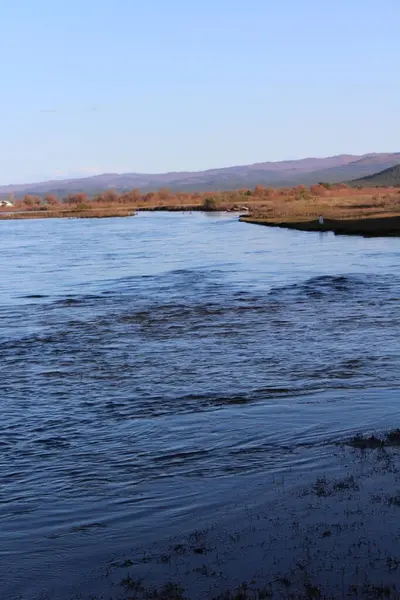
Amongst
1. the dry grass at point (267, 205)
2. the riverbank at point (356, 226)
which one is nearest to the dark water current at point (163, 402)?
the riverbank at point (356, 226)

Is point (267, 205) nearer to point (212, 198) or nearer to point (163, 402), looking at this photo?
point (212, 198)

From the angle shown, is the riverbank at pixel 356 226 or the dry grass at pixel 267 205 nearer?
the riverbank at pixel 356 226

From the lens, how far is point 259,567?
5695 millimetres

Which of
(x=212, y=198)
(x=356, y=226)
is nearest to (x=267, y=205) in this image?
(x=212, y=198)

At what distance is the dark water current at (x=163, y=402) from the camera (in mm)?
6793

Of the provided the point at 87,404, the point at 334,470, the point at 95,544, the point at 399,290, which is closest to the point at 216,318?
the point at 399,290

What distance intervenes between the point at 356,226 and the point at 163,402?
43.9 metres

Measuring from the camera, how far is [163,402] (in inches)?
442

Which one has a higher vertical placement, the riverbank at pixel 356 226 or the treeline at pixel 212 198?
the treeline at pixel 212 198

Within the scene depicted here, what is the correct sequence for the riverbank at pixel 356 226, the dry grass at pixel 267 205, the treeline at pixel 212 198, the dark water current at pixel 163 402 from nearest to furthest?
1. the dark water current at pixel 163 402
2. the riverbank at pixel 356 226
3. the dry grass at pixel 267 205
4. the treeline at pixel 212 198

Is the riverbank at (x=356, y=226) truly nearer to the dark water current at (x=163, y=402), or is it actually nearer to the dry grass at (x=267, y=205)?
the dry grass at (x=267, y=205)

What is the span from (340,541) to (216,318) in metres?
14.1

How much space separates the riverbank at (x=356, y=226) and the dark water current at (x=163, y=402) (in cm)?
2294

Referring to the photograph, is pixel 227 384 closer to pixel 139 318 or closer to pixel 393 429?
pixel 393 429
